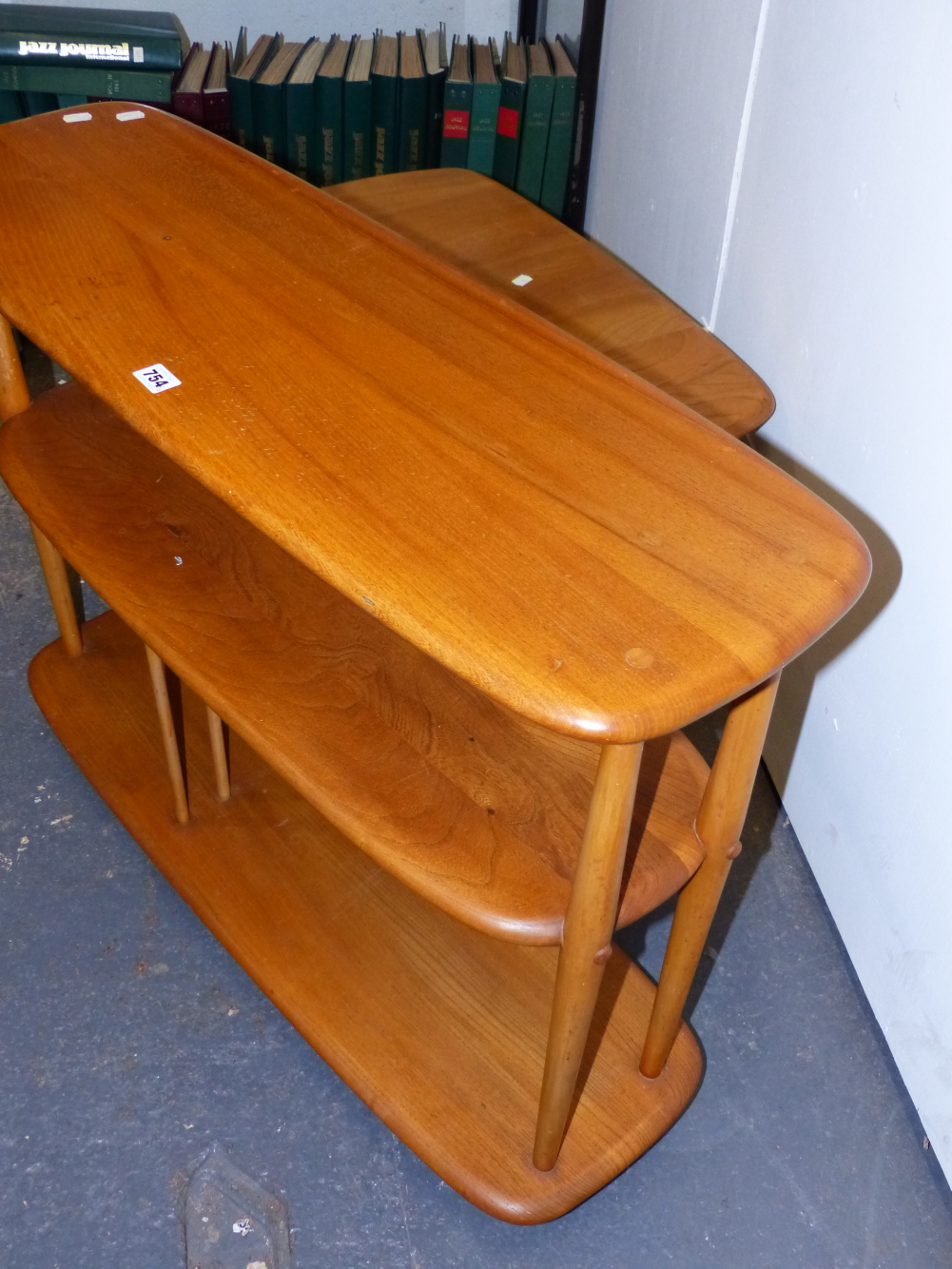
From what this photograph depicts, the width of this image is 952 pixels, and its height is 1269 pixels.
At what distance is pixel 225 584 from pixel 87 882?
1.66ft

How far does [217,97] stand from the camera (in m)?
2.26

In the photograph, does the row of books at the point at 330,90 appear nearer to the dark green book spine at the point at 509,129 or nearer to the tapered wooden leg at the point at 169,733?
the dark green book spine at the point at 509,129

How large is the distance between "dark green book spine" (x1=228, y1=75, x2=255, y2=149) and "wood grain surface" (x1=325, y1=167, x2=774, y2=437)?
0.74 meters

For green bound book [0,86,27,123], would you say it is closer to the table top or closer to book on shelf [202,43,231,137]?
book on shelf [202,43,231,137]

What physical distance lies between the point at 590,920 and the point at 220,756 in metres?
0.68

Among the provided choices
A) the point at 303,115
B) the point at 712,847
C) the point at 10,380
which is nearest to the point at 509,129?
the point at 303,115

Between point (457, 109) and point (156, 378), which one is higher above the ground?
point (156, 378)

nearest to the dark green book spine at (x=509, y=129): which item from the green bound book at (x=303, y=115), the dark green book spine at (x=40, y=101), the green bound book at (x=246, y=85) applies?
the green bound book at (x=303, y=115)

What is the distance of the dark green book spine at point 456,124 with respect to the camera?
231 centimetres

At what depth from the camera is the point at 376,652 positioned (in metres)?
1.18

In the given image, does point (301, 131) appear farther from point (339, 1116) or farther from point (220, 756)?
point (339, 1116)

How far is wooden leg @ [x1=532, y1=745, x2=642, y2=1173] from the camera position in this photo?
81 centimetres

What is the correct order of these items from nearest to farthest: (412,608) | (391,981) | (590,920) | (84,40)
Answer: (412,608)
(590,920)
(391,981)
(84,40)

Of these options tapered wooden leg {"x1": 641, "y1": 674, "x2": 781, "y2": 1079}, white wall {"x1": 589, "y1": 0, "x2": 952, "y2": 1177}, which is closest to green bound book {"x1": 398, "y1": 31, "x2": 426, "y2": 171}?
white wall {"x1": 589, "y1": 0, "x2": 952, "y2": 1177}
